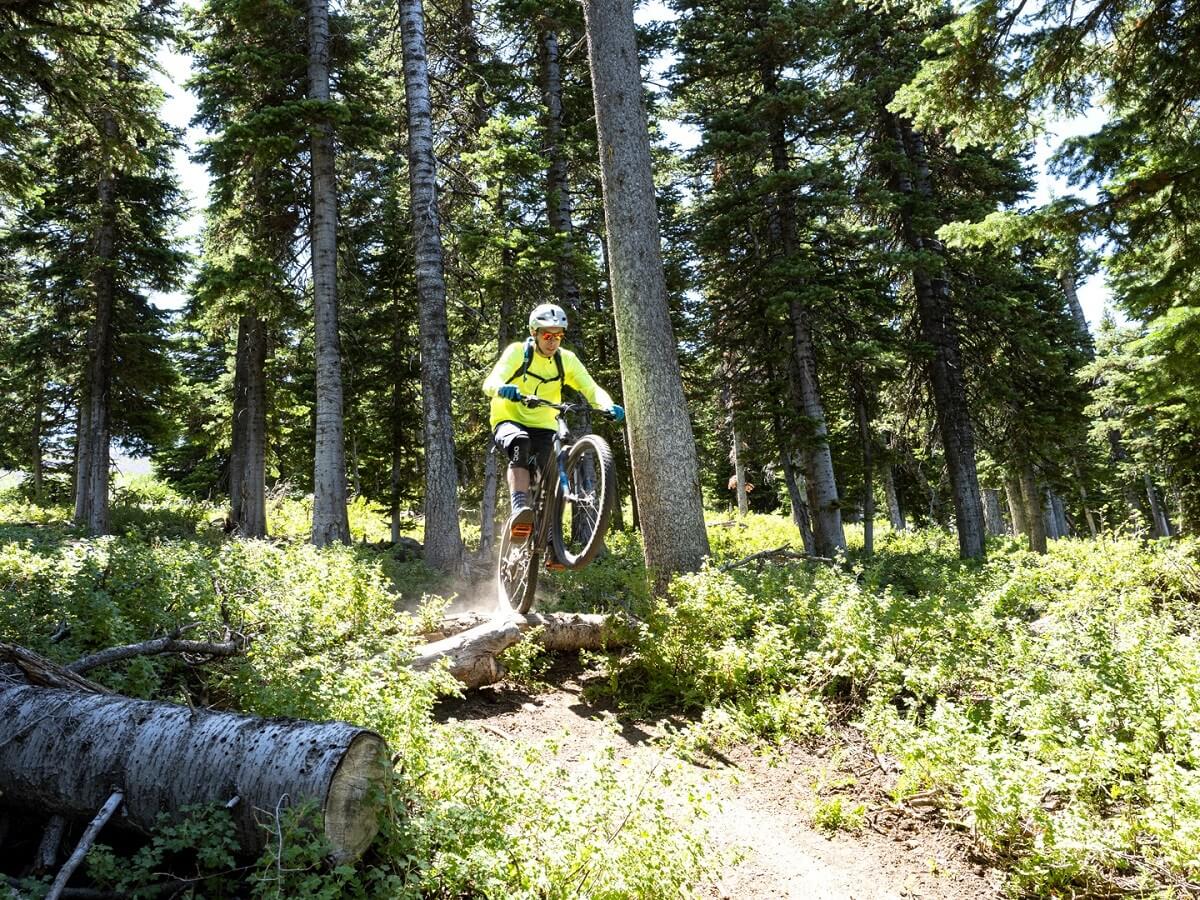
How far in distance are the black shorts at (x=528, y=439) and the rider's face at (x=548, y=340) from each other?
0.78 meters

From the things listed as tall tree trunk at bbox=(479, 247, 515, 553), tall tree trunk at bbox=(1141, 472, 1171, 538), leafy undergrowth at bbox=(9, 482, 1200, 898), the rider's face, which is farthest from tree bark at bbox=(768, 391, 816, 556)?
tall tree trunk at bbox=(1141, 472, 1171, 538)

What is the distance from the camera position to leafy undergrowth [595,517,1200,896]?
3.56 meters

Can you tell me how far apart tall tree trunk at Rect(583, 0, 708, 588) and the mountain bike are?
0.98 meters

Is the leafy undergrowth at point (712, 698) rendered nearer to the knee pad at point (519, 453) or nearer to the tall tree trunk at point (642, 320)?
the tall tree trunk at point (642, 320)

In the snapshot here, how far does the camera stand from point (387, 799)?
2926 millimetres

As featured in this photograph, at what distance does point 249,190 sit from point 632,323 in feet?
37.5

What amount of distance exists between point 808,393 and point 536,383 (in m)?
9.05

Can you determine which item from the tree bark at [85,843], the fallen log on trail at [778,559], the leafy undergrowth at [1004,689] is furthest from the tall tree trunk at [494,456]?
the tree bark at [85,843]

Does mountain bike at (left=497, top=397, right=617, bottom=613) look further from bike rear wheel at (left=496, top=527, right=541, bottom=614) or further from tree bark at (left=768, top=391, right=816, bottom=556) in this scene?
tree bark at (left=768, top=391, right=816, bottom=556)

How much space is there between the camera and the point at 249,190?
15258 millimetres

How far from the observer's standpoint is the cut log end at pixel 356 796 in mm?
2787

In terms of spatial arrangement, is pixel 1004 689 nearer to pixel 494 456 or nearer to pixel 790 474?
pixel 494 456

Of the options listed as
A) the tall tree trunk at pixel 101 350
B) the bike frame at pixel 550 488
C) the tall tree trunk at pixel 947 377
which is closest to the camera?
the bike frame at pixel 550 488

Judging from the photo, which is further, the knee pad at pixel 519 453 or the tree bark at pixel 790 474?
the tree bark at pixel 790 474
